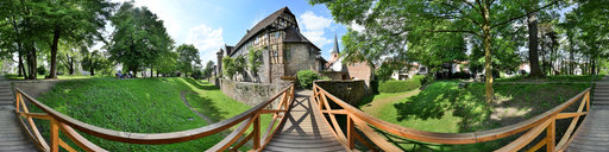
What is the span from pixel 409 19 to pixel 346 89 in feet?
27.1

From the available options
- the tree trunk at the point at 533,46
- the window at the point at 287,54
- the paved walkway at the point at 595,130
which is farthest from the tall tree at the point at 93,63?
the tree trunk at the point at 533,46

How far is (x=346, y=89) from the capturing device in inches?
548

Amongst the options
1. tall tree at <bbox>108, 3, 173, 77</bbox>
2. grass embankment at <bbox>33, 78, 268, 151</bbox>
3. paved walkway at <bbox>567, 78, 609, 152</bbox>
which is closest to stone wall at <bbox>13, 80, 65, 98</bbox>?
grass embankment at <bbox>33, 78, 268, 151</bbox>

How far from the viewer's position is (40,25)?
9.68 meters

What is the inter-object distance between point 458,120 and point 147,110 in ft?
49.0

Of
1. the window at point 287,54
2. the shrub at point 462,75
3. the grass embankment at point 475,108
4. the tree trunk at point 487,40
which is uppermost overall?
the window at point 287,54

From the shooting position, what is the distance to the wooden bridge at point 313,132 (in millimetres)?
1788

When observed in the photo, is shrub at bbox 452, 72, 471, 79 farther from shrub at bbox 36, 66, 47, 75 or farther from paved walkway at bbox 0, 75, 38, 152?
shrub at bbox 36, 66, 47, 75

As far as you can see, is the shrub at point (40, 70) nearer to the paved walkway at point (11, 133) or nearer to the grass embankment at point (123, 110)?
the grass embankment at point (123, 110)

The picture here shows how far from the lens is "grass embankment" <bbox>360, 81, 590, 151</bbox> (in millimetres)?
6488

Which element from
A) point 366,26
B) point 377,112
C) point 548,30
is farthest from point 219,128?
point 548,30

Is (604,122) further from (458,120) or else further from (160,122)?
(160,122)

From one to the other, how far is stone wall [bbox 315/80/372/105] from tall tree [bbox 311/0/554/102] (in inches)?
224

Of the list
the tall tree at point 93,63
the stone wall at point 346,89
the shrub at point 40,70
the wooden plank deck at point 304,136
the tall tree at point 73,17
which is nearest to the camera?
the wooden plank deck at point 304,136
